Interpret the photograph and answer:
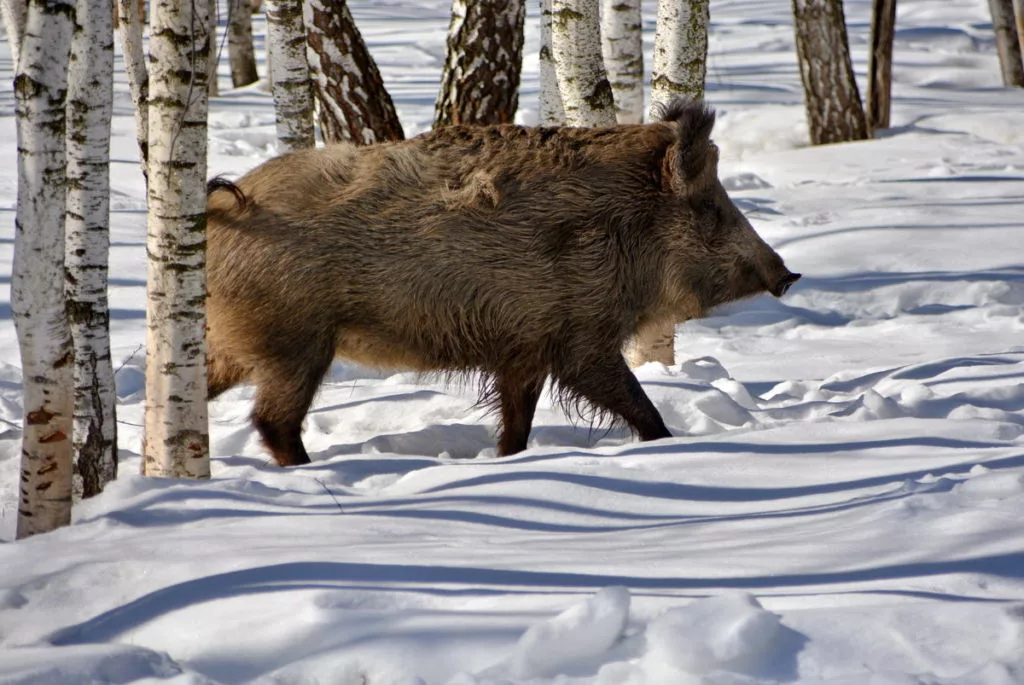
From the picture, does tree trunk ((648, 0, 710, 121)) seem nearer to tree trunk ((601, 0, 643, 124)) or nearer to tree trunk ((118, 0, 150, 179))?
tree trunk ((601, 0, 643, 124))

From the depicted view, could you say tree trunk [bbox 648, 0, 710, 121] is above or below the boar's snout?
above

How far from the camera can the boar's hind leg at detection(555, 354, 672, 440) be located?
520 cm

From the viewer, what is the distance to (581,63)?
6332 mm

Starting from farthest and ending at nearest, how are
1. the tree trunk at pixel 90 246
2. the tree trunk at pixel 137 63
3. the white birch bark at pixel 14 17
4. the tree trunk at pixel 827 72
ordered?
the tree trunk at pixel 827 72 → the tree trunk at pixel 137 63 → the white birch bark at pixel 14 17 → the tree trunk at pixel 90 246

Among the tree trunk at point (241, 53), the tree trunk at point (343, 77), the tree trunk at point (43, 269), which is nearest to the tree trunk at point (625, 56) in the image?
the tree trunk at point (343, 77)

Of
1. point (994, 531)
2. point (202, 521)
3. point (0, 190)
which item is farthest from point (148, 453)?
point (0, 190)

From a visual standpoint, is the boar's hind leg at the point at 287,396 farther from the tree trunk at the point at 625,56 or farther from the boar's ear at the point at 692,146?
the tree trunk at the point at 625,56

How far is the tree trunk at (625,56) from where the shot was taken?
739 centimetres

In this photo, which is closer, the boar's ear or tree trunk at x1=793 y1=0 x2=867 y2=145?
the boar's ear

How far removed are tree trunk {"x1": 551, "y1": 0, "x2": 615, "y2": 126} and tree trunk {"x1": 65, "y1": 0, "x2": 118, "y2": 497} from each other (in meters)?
2.91

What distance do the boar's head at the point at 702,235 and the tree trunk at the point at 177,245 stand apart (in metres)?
2.13

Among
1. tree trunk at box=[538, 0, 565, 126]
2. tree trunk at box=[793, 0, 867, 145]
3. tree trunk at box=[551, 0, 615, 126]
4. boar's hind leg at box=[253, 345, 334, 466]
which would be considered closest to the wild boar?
boar's hind leg at box=[253, 345, 334, 466]

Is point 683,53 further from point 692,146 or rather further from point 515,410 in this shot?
point 515,410

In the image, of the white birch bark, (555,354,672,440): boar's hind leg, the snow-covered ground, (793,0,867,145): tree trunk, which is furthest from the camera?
(793,0,867,145): tree trunk
